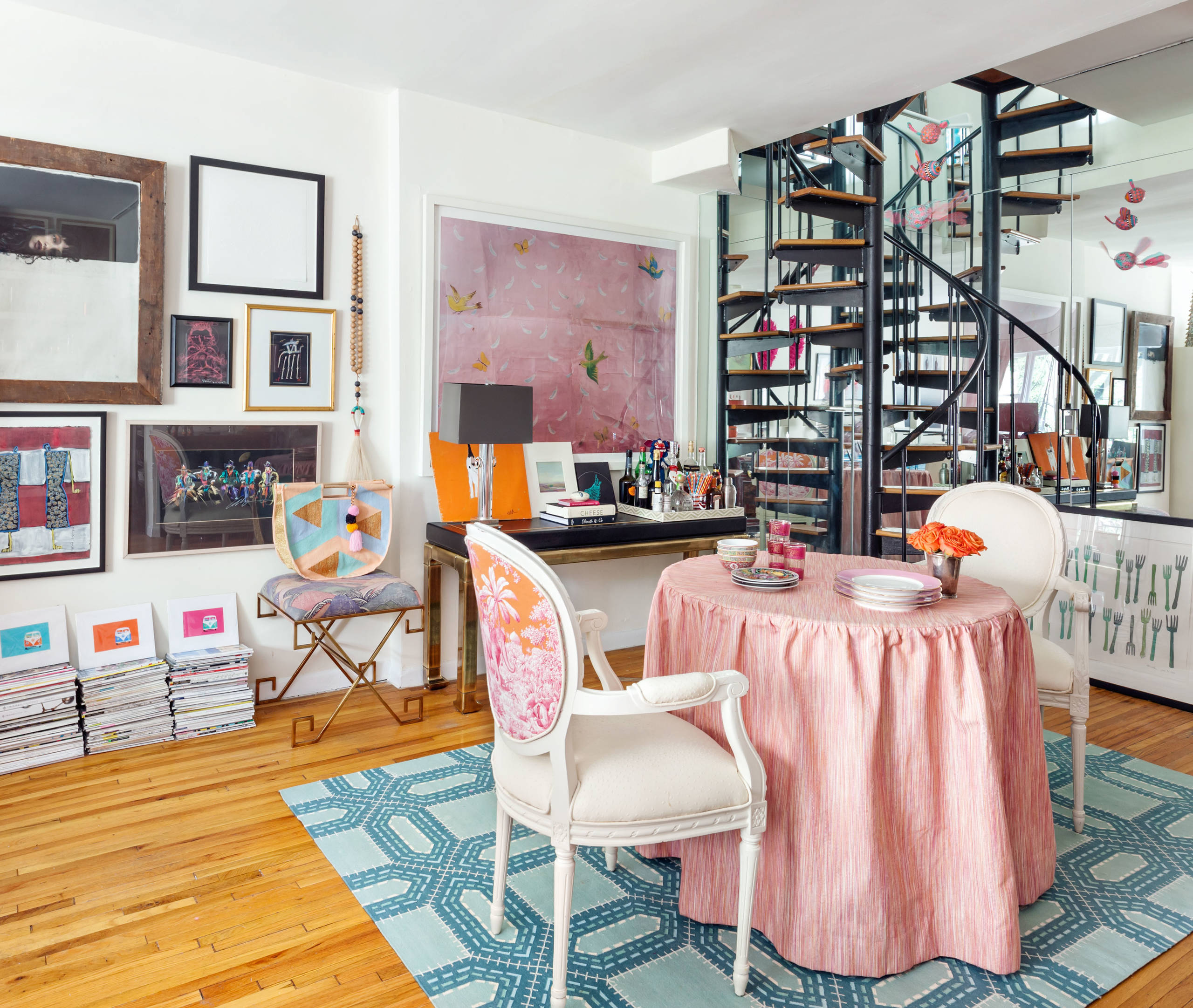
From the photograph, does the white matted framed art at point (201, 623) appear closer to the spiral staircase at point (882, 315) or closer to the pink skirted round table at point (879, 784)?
the pink skirted round table at point (879, 784)

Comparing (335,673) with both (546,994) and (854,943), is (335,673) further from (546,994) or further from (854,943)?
(854,943)

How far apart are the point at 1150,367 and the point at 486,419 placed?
318 centimetres

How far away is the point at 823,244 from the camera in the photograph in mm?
4598

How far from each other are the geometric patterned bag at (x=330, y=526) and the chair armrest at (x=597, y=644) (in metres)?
1.71

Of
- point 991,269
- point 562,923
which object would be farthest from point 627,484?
point 562,923

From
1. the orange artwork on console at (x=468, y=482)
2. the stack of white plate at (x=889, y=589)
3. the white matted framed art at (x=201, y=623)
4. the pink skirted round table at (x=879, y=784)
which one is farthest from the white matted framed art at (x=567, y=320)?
the pink skirted round table at (x=879, y=784)

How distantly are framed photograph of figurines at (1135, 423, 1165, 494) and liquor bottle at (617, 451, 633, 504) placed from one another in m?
2.51

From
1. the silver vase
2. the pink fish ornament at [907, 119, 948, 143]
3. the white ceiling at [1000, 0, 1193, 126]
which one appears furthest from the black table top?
the pink fish ornament at [907, 119, 948, 143]

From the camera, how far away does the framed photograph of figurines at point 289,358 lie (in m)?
3.66

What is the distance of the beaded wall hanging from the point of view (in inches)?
152

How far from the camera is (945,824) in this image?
1.99 meters

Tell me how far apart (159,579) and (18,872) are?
4.58 feet

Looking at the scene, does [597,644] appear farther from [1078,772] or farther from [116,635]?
[116,635]

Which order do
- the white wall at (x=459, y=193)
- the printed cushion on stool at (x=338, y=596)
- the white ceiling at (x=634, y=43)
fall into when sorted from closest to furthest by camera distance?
the white ceiling at (x=634, y=43) < the printed cushion on stool at (x=338, y=596) < the white wall at (x=459, y=193)
